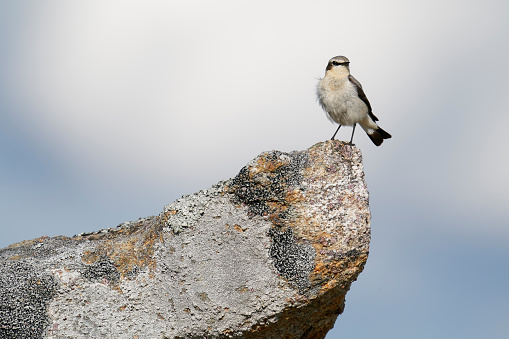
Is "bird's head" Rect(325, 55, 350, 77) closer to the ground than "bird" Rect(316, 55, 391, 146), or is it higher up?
higher up

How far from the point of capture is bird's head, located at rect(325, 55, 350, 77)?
10.7m

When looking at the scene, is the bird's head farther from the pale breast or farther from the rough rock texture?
the rough rock texture

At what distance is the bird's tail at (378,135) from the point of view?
11812 millimetres

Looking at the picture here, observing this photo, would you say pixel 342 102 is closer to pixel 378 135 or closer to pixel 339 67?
pixel 339 67

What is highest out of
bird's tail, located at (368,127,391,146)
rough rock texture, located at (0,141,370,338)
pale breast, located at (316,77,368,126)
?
bird's tail, located at (368,127,391,146)

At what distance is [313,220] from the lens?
5.34m

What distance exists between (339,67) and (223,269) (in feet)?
20.8

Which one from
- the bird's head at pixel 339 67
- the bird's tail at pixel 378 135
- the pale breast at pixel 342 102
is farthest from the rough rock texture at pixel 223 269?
the bird's tail at pixel 378 135

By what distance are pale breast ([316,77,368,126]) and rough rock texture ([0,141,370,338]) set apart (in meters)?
5.04

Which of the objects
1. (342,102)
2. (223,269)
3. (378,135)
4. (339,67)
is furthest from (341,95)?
(223,269)

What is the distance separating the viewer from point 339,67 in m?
10.8

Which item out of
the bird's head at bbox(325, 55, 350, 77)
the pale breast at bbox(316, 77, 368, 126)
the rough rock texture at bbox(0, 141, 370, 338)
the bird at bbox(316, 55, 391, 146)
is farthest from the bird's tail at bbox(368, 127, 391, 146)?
the rough rock texture at bbox(0, 141, 370, 338)

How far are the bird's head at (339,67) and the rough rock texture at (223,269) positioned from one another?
214 inches

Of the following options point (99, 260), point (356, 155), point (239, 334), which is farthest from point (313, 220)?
point (99, 260)
